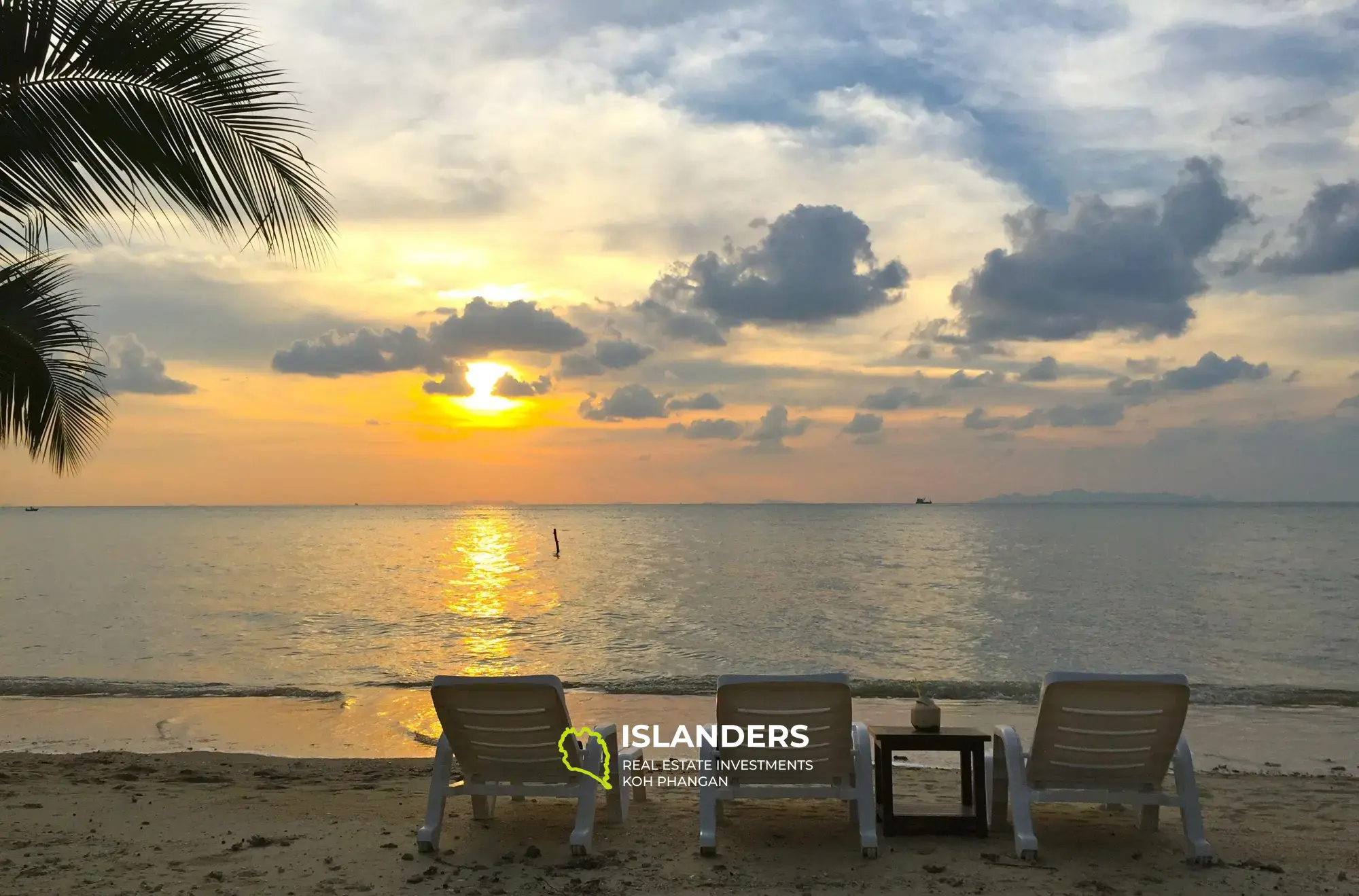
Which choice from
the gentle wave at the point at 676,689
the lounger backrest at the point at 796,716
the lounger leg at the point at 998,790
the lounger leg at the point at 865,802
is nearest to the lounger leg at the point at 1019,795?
the lounger leg at the point at 998,790

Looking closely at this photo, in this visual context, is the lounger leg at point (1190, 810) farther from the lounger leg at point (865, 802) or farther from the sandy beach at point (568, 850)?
the lounger leg at point (865, 802)

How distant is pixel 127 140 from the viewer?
11.0 ft

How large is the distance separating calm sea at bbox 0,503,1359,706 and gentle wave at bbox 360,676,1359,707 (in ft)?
0.27

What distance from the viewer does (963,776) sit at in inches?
224

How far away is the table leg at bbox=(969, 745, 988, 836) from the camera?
17.8 ft

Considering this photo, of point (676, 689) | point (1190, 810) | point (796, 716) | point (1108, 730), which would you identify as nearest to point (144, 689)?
point (676, 689)

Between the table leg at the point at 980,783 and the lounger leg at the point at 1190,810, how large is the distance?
3.22ft

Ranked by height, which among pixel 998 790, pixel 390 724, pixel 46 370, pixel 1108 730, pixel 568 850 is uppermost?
pixel 46 370

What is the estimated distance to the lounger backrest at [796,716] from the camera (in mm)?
5078

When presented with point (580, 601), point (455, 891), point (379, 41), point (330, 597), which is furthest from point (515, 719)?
point (330, 597)

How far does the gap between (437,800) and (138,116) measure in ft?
12.2

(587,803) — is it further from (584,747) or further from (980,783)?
(980,783)

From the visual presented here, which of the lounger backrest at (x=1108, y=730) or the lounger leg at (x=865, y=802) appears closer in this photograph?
the lounger backrest at (x=1108, y=730)

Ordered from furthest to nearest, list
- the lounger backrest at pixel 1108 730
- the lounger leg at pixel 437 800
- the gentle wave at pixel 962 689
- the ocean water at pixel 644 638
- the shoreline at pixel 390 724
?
the gentle wave at pixel 962 689 → the ocean water at pixel 644 638 → the shoreline at pixel 390 724 → the lounger leg at pixel 437 800 → the lounger backrest at pixel 1108 730
